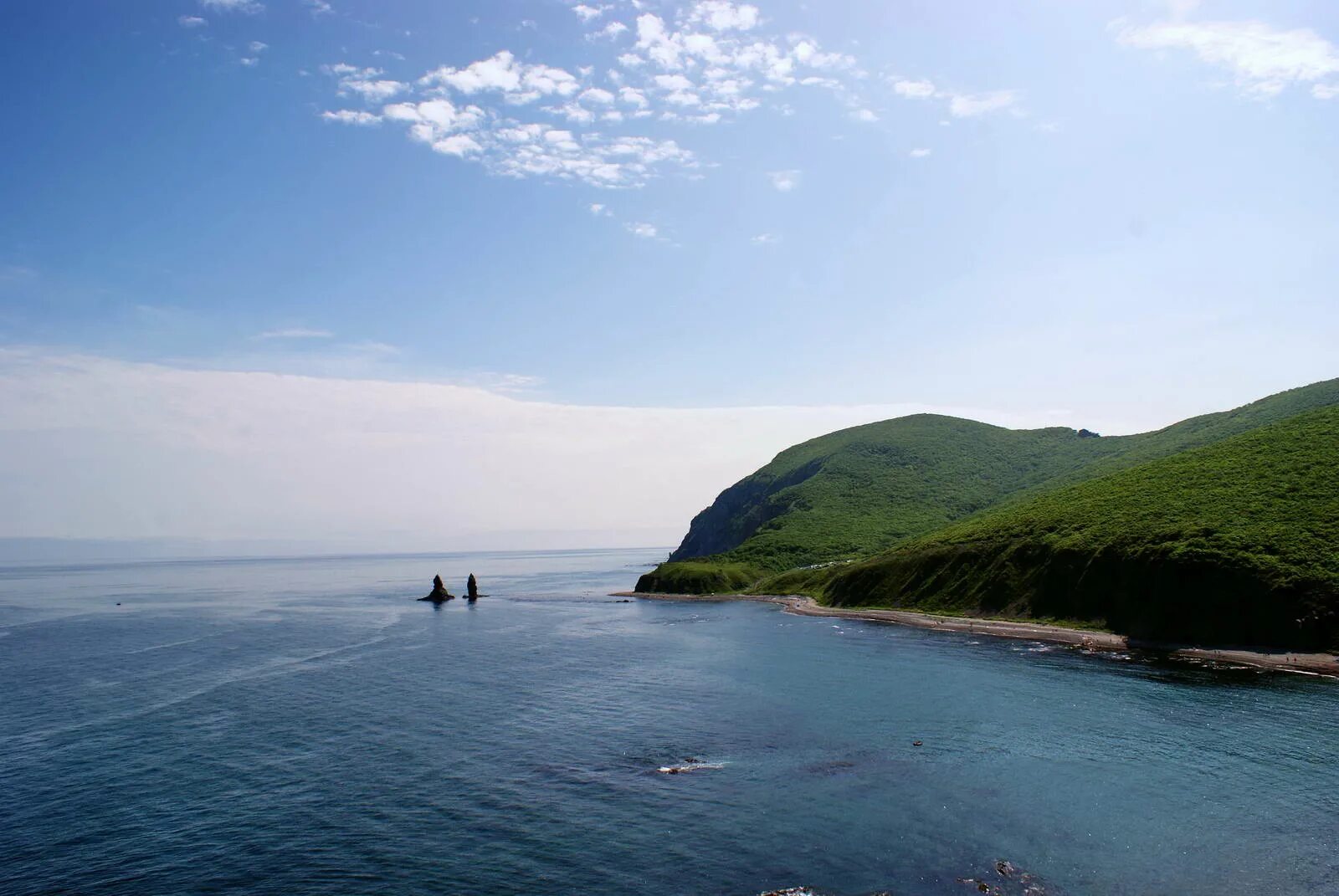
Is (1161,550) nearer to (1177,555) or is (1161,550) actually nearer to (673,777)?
(1177,555)

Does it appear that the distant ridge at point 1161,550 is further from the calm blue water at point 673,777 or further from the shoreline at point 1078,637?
the calm blue water at point 673,777

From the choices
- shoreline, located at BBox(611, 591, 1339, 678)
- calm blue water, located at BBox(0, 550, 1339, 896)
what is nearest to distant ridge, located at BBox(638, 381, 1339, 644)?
shoreline, located at BBox(611, 591, 1339, 678)

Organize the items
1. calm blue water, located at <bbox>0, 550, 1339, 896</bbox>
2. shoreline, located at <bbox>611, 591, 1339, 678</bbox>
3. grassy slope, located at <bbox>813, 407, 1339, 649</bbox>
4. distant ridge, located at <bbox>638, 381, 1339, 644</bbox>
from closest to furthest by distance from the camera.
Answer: calm blue water, located at <bbox>0, 550, 1339, 896</bbox> → shoreline, located at <bbox>611, 591, 1339, 678</bbox> → grassy slope, located at <bbox>813, 407, 1339, 649</bbox> → distant ridge, located at <bbox>638, 381, 1339, 644</bbox>

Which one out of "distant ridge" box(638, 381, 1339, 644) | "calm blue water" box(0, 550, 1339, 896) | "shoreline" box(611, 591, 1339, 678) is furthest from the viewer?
"distant ridge" box(638, 381, 1339, 644)

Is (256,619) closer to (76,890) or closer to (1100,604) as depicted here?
(76,890)

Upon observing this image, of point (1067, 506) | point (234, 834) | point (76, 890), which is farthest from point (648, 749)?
point (1067, 506)

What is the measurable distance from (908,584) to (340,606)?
482 feet

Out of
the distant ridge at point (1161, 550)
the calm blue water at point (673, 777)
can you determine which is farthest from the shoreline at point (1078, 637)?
the calm blue water at point (673, 777)

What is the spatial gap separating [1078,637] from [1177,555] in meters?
15.9

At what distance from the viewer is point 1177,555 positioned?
298 feet

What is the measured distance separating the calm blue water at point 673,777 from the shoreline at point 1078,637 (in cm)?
608

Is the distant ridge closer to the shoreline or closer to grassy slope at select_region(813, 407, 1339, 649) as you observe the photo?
grassy slope at select_region(813, 407, 1339, 649)

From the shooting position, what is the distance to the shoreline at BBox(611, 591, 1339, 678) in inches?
2795

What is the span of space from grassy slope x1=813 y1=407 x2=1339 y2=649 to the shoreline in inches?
110
